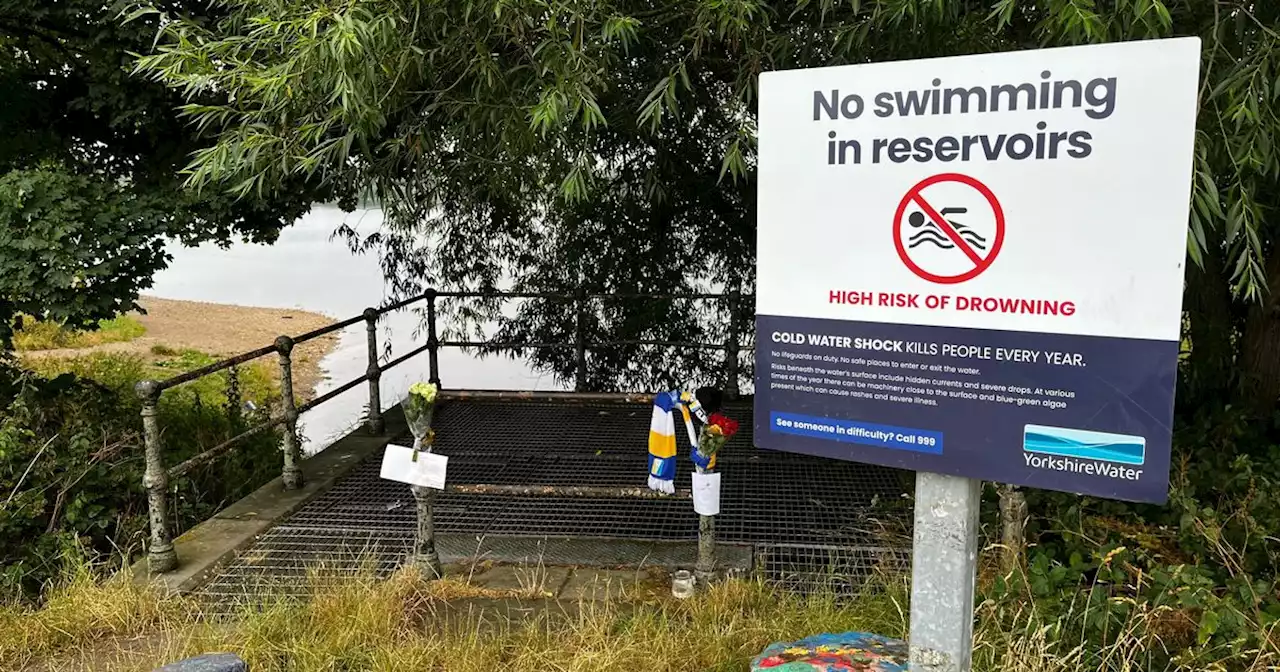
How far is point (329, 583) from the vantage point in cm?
→ 358

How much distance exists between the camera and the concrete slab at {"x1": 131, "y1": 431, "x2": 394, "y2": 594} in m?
3.97

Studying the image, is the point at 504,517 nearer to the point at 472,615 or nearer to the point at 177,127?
the point at 472,615

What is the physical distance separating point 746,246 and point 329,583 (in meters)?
5.15

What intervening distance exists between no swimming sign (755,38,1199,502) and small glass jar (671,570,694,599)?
1.55 meters

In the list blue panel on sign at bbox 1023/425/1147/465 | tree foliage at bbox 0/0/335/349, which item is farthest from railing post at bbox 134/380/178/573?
blue panel on sign at bbox 1023/425/1147/465

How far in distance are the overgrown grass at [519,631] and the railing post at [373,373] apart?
2.69 m

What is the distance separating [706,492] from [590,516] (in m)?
1.34

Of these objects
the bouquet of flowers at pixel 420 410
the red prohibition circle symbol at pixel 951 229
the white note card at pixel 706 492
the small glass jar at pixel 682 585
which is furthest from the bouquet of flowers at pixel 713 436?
the red prohibition circle symbol at pixel 951 229

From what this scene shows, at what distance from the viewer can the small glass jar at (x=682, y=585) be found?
3.63 meters

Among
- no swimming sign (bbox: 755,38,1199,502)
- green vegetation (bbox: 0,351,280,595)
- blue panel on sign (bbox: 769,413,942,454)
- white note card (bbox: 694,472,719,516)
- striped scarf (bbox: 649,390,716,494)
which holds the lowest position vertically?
green vegetation (bbox: 0,351,280,595)

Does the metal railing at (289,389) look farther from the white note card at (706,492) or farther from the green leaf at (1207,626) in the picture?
the green leaf at (1207,626)

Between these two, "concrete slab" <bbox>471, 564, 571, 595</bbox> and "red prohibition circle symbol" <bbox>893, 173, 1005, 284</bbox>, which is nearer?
"red prohibition circle symbol" <bbox>893, 173, 1005, 284</bbox>

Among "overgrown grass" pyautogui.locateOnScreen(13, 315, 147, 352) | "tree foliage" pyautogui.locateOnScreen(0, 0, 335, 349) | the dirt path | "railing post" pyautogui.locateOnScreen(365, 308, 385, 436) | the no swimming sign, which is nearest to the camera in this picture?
the no swimming sign

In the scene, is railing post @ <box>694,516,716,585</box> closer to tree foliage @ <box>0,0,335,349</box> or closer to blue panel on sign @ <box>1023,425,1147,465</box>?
blue panel on sign @ <box>1023,425,1147,465</box>
